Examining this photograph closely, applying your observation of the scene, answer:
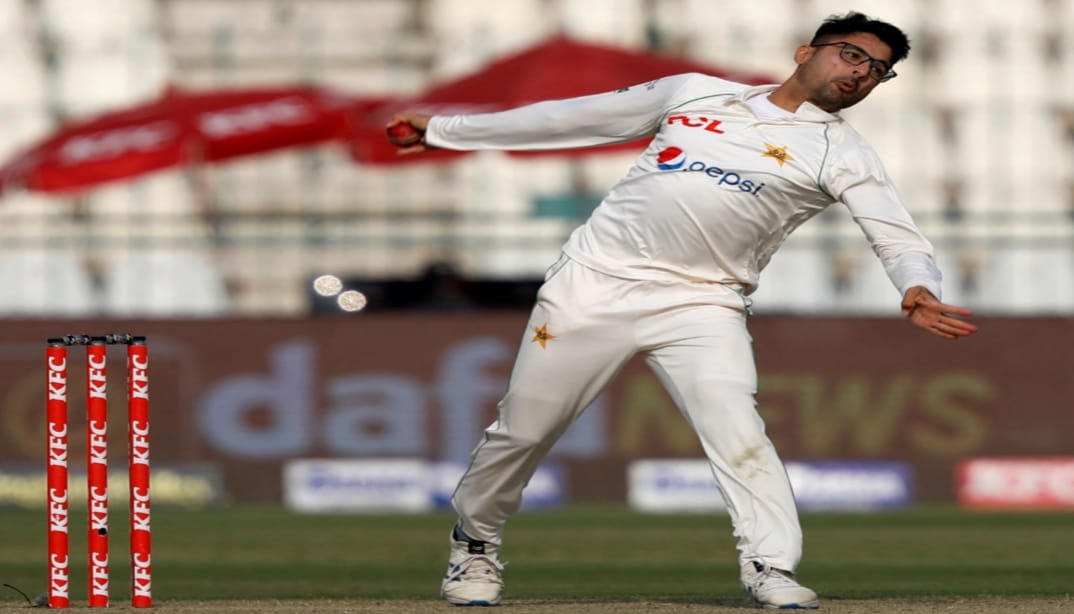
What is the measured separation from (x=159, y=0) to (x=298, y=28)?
2.60 m

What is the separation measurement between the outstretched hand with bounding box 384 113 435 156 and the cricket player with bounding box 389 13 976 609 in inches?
25.5

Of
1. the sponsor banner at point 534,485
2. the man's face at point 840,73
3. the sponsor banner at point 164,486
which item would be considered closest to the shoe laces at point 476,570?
the man's face at point 840,73

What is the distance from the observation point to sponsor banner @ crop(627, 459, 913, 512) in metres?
14.8

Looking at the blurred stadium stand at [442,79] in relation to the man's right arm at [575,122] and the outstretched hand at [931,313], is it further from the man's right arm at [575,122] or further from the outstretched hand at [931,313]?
the outstretched hand at [931,313]

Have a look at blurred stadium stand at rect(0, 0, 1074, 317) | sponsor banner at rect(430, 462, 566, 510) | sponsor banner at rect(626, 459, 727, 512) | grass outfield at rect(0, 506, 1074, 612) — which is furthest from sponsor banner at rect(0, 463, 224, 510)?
blurred stadium stand at rect(0, 0, 1074, 317)

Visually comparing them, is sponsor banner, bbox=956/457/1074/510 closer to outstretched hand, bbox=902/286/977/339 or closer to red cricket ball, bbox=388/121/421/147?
red cricket ball, bbox=388/121/421/147

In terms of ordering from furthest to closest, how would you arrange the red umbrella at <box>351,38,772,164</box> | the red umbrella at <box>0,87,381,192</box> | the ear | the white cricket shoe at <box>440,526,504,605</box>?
1. the red umbrella at <box>0,87,381,192</box>
2. the red umbrella at <box>351,38,772,164</box>
3. the white cricket shoe at <box>440,526,504,605</box>
4. the ear

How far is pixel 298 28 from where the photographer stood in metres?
26.5

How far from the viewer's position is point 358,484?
14805mm

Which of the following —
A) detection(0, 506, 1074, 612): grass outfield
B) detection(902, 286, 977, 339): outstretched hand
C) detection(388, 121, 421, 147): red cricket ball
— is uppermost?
detection(388, 121, 421, 147): red cricket ball

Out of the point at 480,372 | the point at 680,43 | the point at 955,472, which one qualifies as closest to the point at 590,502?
the point at 480,372

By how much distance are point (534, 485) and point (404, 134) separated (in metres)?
8.13

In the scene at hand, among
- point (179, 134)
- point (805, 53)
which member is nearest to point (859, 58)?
point (805, 53)

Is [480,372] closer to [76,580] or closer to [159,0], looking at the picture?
[76,580]
